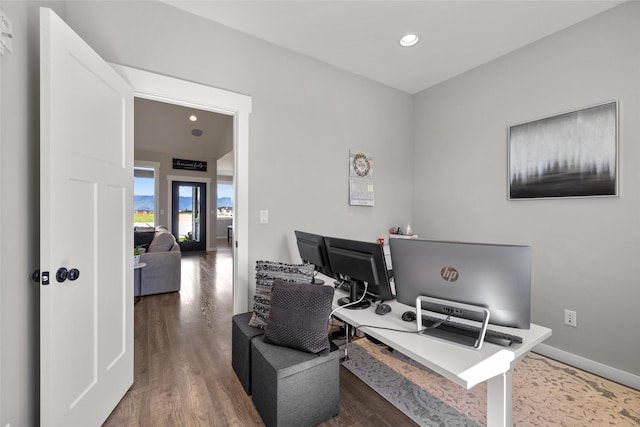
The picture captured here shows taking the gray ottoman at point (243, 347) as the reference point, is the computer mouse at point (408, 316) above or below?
above

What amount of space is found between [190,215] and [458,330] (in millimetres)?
8158

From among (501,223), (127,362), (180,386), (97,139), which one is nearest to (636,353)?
(501,223)

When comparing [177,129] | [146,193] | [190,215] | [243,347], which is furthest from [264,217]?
[146,193]

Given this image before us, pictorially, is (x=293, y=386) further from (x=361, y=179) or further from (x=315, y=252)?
(x=361, y=179)

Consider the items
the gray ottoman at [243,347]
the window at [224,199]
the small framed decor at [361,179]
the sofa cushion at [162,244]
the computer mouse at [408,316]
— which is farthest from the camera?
the window at [224,199]

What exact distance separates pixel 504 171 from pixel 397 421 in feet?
8.22

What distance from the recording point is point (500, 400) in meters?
1.12

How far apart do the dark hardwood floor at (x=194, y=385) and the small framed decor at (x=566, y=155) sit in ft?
→ 7.54

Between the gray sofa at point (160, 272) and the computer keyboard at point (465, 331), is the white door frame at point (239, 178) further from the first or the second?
the gray sofa at point (160, 272)

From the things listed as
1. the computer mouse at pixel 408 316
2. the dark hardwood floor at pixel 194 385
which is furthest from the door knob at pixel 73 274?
the computer mouse at pixel 408 316

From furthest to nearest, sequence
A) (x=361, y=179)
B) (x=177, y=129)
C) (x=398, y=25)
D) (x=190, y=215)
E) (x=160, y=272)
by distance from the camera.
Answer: (x=190, y=215) → (x=177, y=129) → (x=160, y=272) → (x=361, y=179) → (x=398, y=25)

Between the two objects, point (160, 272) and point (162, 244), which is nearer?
point (160, 272)

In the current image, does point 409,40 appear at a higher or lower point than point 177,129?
lower

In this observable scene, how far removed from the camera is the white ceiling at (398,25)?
211 centimetres
